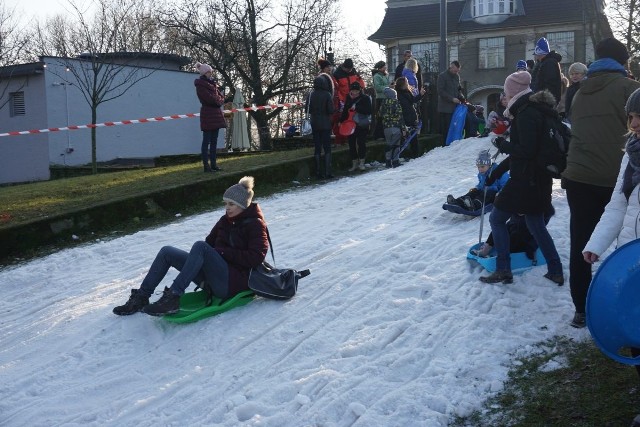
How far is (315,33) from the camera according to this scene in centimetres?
3919

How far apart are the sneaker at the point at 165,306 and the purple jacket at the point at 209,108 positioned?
714 cm

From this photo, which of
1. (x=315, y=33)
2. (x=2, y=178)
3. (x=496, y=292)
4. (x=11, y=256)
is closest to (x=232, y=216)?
(x=496, y=292)

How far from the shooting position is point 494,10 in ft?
161

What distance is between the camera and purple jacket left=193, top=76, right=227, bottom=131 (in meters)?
13.5

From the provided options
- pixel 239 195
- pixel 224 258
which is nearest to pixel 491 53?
pixel 239 195

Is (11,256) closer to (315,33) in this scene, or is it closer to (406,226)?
(406,226)

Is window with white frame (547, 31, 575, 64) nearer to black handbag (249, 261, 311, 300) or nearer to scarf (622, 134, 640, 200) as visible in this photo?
black handbag (249, 261, 311, 300)

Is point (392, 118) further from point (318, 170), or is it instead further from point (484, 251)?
point (484, 251)

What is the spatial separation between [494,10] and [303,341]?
46584 millimetres

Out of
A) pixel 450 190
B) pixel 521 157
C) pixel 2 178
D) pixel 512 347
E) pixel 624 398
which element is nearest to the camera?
pixel 624 398

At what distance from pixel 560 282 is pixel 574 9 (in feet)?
143


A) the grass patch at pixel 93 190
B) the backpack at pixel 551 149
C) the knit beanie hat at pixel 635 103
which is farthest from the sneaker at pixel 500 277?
the grass patch at pixel 93 190

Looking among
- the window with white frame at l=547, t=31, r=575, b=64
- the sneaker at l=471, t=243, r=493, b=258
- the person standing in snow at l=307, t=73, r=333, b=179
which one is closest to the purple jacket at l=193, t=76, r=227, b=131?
the person standing in snow at l=307, t=73, r=333, b=179

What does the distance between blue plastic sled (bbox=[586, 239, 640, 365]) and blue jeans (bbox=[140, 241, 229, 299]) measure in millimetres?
3688
